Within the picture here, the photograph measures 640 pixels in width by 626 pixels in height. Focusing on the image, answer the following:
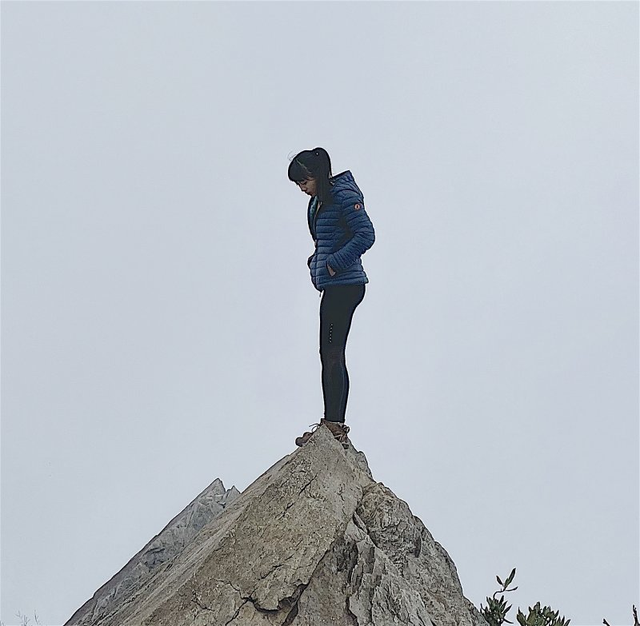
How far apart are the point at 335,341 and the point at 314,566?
2246mm

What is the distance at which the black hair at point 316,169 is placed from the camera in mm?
7441

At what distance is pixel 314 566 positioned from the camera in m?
5.71

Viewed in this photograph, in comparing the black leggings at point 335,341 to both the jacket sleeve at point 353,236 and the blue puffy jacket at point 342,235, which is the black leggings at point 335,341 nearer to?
the blue puffy jacket at point 342,235

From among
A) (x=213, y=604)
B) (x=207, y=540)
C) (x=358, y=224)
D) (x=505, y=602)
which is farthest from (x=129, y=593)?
(x=358, y=224)

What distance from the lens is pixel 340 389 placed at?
24.3 feet

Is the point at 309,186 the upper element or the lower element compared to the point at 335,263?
upper

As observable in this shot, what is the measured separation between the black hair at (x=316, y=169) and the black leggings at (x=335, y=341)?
80cm

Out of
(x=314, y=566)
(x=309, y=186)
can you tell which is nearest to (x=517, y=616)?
(x=314, y=566)

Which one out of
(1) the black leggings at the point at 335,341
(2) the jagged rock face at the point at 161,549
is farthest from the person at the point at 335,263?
(2) the jagged rock face at the point at 161,549

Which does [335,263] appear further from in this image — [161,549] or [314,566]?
[161,549]

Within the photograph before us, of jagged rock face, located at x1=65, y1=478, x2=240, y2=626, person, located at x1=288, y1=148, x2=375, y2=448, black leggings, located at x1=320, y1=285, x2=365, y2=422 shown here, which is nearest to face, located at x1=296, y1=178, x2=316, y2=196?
person, located at x1=288, y1=148, x2=375, y2=448

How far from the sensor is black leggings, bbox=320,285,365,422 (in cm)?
740

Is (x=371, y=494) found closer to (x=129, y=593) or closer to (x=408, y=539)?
(x=408, y=539)

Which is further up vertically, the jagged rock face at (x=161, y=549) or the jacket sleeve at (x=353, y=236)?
the jacket sleeve at (x=353, y=236)
